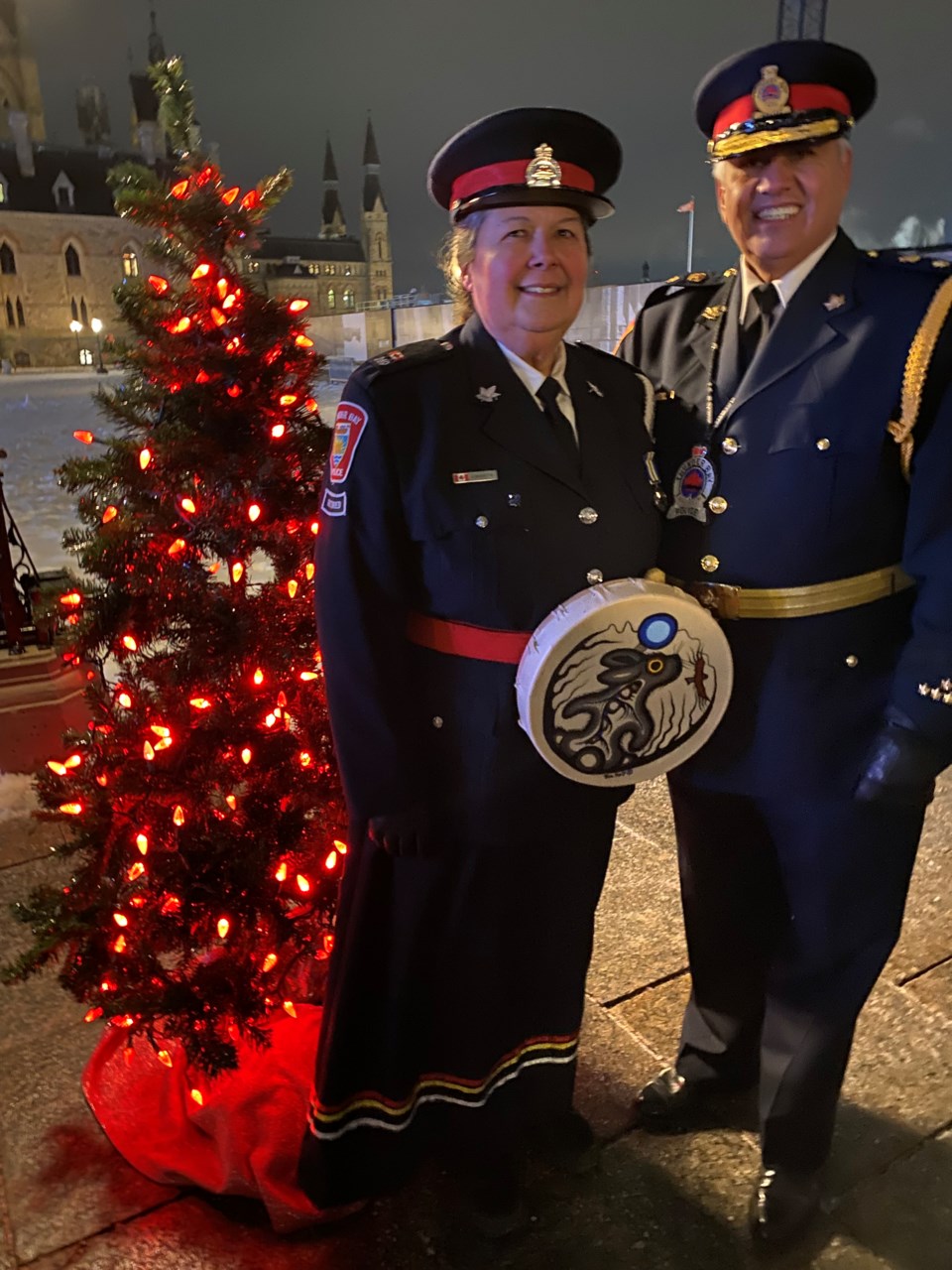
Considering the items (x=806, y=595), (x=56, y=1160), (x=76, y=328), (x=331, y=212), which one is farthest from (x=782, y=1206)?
(x=331, y=212)

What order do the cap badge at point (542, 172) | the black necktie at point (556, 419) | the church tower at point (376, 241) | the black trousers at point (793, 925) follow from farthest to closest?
the church tower at point (376, 241) < the black trousers at point (793, 925) < the black necktie at point (556, 419) < the cap badge at point (542, 172)

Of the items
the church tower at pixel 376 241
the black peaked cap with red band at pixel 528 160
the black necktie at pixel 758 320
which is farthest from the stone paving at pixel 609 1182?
the church tower at pixel 376 241

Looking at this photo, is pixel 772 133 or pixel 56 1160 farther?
pixel 56 1160

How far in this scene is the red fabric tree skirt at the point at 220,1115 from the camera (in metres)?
1.91

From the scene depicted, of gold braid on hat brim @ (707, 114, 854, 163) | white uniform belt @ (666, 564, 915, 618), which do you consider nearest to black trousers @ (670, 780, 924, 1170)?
white uniform belt @ (666, 564, 915, 618)

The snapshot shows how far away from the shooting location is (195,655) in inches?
75.3

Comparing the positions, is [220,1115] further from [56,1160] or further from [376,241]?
[376,241]

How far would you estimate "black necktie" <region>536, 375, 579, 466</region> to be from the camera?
1.59 meters

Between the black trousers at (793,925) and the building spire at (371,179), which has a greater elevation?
the building spire at (371,179)

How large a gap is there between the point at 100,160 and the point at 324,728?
153 ft

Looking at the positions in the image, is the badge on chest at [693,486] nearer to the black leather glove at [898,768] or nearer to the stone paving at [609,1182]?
the black leather glove at [898,768]

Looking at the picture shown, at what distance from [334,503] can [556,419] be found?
1.44 ft

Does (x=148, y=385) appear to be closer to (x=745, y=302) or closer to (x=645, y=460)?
(x=645, y=460)

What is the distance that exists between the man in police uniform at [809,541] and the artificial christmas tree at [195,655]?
→ 0.84 metres
